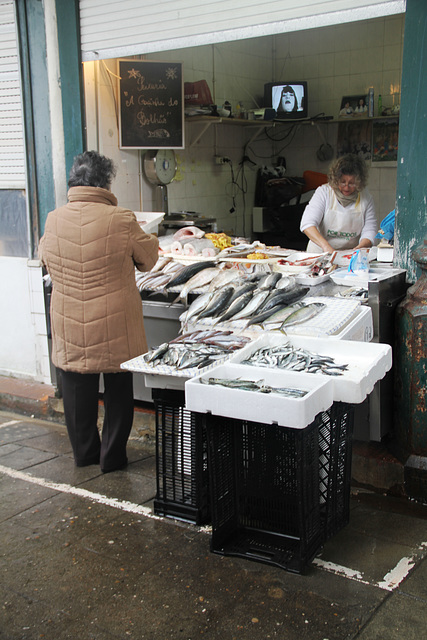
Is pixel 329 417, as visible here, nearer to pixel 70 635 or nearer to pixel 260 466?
pixel 260 466

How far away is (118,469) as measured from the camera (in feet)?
16.4

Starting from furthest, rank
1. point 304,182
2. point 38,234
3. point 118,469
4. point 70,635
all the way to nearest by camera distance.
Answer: point 304,182, point 38,234, point 118,469, point 70,635

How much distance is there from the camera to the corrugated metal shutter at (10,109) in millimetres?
6418

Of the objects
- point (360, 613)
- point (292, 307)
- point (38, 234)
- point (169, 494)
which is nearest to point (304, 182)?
point (38, 234)

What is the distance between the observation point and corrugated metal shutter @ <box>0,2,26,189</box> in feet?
21.1

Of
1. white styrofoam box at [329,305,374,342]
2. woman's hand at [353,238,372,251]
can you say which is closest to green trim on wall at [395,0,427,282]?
white styrofoam box at [329,305,374,342]

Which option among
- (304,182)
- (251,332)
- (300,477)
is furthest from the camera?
(304,182)

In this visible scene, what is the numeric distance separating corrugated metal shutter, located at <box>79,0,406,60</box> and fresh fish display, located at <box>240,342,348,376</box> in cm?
241

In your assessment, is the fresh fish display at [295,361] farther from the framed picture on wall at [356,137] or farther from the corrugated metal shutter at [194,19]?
the framed picture on wall at [356,137]

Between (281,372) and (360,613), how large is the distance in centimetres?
120

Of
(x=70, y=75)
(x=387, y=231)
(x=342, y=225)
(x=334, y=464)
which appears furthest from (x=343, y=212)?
(x=334, y=464)

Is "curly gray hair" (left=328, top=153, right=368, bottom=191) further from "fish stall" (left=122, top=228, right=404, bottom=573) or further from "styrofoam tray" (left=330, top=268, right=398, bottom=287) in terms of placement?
"fish stall" (left=122, top=228, right=404, bottom=573)

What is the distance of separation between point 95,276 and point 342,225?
9.86 ft

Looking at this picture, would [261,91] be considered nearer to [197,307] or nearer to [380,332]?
[197,307]
